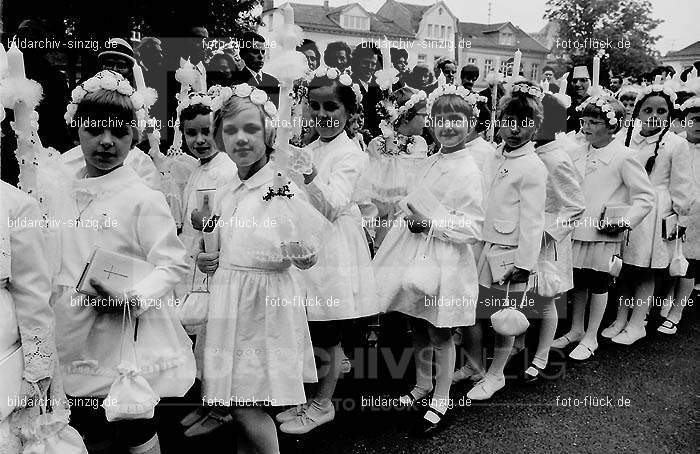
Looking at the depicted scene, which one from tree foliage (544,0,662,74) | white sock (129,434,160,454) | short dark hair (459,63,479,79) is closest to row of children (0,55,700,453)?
white sock (129,434,160,454)

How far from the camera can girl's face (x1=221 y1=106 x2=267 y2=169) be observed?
281 cm

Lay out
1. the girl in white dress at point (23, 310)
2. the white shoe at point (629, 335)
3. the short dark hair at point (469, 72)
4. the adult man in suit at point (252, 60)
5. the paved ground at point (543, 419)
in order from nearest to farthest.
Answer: the girl in white dress at point (23, 310) < the paved ground at point (543, 419) < the adult man in suit at point (252, 60) < the white shoe at point (629, 335) < the short dark hair at point (469, 72)

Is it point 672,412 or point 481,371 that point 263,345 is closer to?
point 481,371

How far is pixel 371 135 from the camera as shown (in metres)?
5.43

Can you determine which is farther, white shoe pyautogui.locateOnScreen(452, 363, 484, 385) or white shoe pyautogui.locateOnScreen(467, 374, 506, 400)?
white shoe pyautogui.locateOnScreen(452, 363, 484, 385)

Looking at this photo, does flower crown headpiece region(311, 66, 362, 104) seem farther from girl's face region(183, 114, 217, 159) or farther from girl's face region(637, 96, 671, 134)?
girl's face region(637, 96, 671, 134)

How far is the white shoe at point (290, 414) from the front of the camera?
3688mm

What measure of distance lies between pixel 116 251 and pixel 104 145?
46 cm

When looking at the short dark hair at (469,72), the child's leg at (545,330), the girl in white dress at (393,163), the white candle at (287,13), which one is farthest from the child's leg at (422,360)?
the short dark hair at (469,72)

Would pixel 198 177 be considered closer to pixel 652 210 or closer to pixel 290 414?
pixel 290 414

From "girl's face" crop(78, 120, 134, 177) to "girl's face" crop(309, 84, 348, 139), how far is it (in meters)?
1.32

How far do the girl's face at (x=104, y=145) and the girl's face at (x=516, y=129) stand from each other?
250 cm

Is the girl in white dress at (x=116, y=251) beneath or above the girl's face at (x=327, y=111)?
beneath

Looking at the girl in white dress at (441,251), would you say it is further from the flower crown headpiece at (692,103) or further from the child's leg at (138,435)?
the flower crown headpiece at (692,103)
